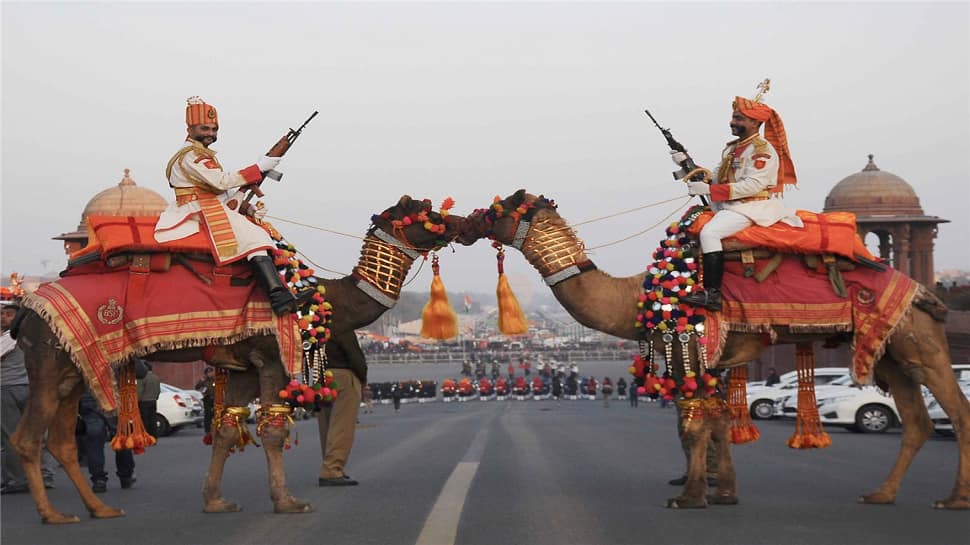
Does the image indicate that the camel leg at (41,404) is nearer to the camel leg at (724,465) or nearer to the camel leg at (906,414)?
the camel leg at (724,465)

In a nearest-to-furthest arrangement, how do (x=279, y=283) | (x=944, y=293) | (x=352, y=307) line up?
1. (x=279, y=283)
2. (x=352, y=307)
3. (x=944, y=293)

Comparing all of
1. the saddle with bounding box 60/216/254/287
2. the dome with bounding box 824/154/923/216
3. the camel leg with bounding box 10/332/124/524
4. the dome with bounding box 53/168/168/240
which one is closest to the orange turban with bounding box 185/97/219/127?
the saddle with bounding box 60/216/254/287

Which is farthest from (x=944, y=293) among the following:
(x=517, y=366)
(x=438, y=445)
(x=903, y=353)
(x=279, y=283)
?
(x=517, y=366)

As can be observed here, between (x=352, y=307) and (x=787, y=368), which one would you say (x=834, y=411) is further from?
(x=787, y=368)

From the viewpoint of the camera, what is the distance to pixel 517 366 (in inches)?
4813

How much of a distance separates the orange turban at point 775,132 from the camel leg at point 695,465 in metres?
2.66

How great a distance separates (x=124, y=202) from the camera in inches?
2414

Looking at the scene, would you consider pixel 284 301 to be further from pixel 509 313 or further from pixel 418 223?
pixel 509 313

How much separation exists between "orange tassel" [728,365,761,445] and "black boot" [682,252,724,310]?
3.91ft

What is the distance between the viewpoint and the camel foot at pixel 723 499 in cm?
1312

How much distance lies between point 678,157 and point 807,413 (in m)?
3.15

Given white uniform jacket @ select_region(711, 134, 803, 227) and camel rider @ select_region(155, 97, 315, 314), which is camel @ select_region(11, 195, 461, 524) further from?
white uniform jacket @ select_region(711, 134, 803, 227)

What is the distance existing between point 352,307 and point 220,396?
1702mm

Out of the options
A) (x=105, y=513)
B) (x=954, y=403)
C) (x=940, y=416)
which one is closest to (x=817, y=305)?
(x=954, y=403)
